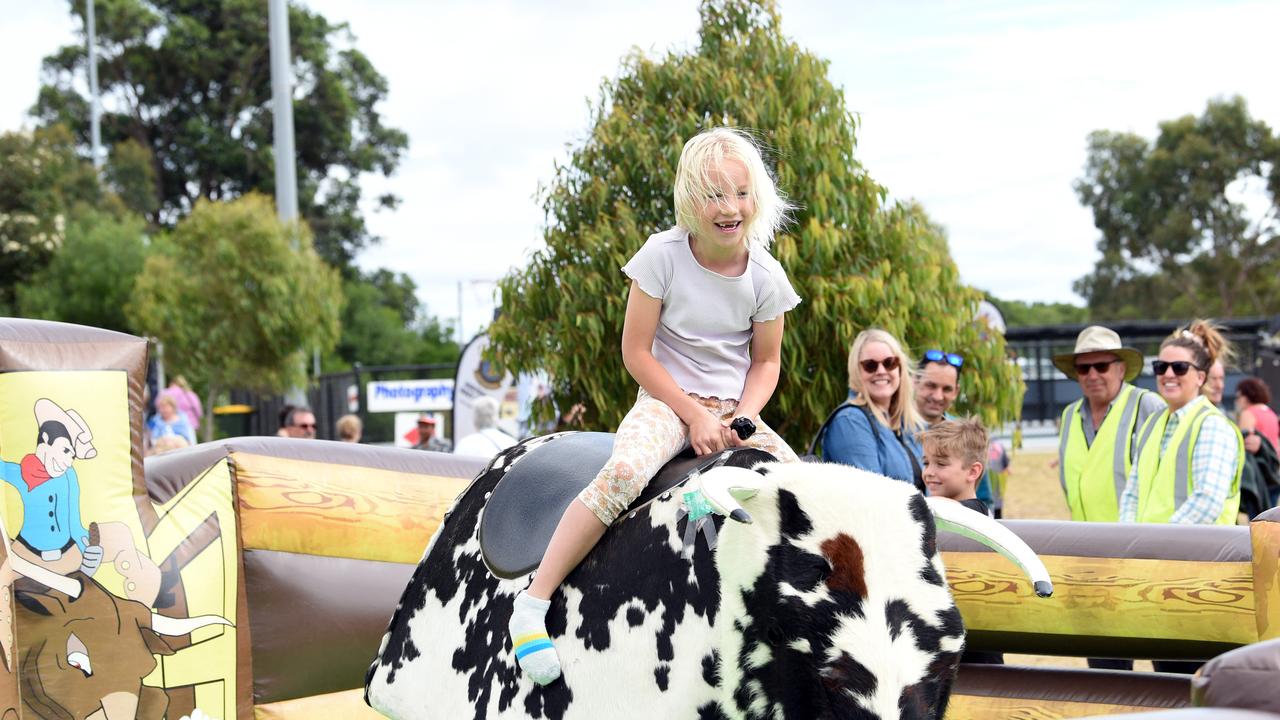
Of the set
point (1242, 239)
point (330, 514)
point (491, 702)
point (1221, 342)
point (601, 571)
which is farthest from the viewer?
point (1242, 239)

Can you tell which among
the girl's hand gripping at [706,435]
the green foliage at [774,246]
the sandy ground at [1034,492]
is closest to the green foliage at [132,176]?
the sandy ground at [1034,492]

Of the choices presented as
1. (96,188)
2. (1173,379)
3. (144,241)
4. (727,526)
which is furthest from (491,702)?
(96,188)

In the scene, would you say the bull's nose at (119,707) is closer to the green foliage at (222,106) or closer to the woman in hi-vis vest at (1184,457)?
the woman in hi-vis vest at (1184,457)

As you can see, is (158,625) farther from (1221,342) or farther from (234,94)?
(234,94)

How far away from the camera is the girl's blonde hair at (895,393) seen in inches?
187

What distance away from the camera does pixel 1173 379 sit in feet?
16.4

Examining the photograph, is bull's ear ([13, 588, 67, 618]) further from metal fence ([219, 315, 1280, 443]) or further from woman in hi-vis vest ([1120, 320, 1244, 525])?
metal fence ([219, 315, 1280, 443])

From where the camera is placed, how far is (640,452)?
9.66ft

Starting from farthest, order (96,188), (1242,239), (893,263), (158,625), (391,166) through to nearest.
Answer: (391,166), (1242,239), (96,188), (893,263), (158,625)

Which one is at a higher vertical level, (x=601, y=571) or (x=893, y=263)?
(x=893, y=263)

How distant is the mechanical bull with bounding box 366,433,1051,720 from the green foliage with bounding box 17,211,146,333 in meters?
30.1

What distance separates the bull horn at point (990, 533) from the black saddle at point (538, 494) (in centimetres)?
62

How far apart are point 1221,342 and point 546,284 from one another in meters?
3.50

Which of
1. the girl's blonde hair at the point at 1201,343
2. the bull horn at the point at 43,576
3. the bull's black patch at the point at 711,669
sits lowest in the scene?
the bull horn at the point at 43,576
